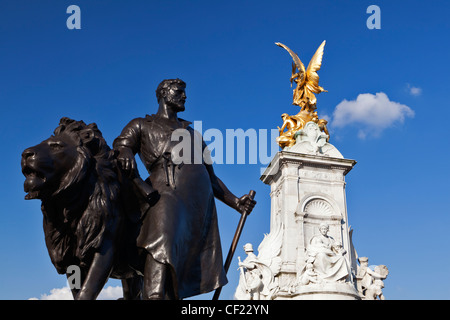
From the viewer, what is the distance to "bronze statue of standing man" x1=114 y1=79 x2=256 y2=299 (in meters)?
3.50

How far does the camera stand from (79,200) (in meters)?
3.41

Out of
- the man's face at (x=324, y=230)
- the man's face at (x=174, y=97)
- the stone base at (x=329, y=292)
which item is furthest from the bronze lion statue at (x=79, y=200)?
the man's face at (x=324, y=230)

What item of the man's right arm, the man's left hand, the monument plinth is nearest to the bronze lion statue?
the man's right arm

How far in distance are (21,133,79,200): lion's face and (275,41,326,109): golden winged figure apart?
1798 cm

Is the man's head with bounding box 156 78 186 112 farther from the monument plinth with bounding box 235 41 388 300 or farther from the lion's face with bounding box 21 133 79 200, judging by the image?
the monument plinth with bounding box 235 41 388 300

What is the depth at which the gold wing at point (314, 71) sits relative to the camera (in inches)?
832

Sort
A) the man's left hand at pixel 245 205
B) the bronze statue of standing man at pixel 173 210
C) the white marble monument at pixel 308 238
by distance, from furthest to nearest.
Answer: the white marble monument at pixel 308 238, the man's left hand at pixel 245 205, the bronze statue of standing man at pixel 173 210

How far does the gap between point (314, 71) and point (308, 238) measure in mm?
8160

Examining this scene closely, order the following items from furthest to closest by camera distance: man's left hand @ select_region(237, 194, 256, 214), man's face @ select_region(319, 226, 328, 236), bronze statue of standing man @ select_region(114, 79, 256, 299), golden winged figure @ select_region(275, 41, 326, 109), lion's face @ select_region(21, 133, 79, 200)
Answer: golden winged figure @ select_region(275, 41, 326, 109) < man's face @ select_region(319, 226, 328, 236) < man's left hand @ select_region(237, 194, 256, 214) < bronze statue of standing man @ select_region(114, 79, 256, 299) < lion's face @ select_region(21, 133, 79, 200)

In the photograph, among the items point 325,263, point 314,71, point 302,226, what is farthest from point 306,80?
point 325,263

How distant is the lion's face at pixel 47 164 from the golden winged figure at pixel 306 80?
1798 centimetres

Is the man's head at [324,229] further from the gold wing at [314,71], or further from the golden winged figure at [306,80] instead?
the gold wing at [314,71]
